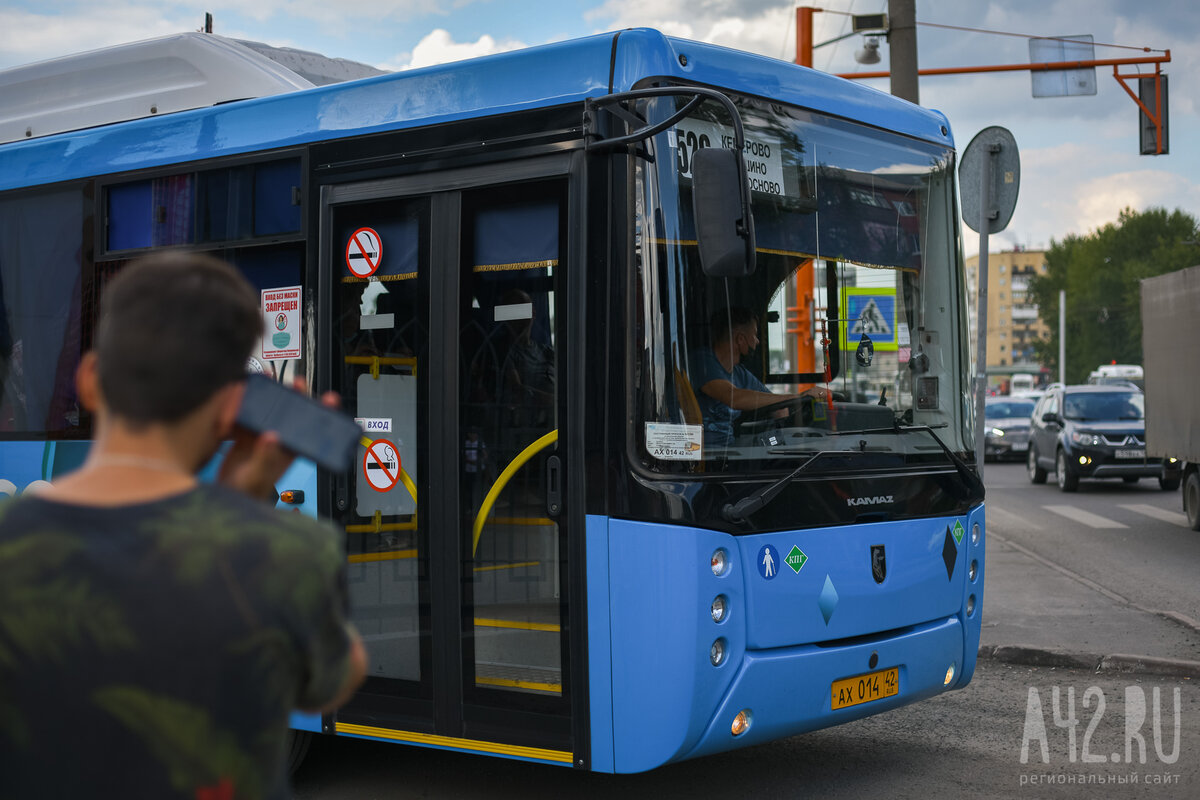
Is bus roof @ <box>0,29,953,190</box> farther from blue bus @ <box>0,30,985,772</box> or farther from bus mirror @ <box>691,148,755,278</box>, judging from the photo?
bus mirror @ <box>691,148,755,278</box>

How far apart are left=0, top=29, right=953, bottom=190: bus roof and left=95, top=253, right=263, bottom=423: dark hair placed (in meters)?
3.48

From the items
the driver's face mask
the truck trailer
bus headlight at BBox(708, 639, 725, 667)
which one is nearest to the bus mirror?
the driver's face mask

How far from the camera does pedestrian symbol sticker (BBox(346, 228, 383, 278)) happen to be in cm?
568

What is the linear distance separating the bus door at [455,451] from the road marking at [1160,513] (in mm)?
14153

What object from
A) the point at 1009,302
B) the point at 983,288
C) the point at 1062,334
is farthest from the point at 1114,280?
the point at 1009,302

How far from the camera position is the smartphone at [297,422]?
5.76 ft

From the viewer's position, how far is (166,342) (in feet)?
5.62

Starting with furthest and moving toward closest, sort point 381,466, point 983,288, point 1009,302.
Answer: point 1009,302
point 983,288
point 381,466

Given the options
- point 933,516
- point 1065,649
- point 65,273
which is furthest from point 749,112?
point 1065,649

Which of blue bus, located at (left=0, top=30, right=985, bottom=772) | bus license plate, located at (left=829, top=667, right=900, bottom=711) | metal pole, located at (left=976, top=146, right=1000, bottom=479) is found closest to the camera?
blue bus, located at (left=0, top=30, right=985, bottom=772)

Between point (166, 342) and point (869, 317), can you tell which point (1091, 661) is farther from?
point (166, 342)

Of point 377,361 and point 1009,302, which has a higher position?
point 1009,302

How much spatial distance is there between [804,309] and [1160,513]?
15.2 m

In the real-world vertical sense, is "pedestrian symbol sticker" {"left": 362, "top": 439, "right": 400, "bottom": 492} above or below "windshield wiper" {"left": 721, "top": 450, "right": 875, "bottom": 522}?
above
